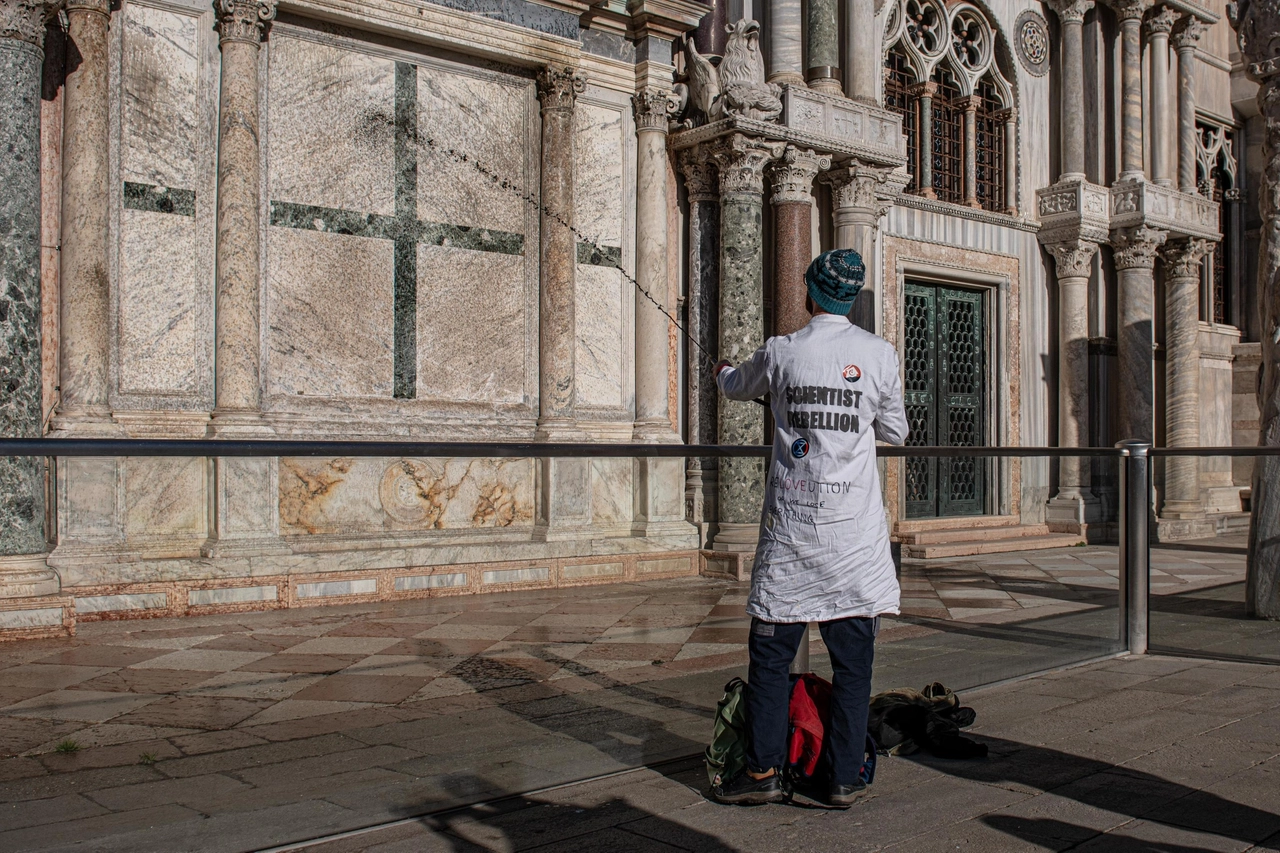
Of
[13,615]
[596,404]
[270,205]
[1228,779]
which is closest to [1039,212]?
[596,404]

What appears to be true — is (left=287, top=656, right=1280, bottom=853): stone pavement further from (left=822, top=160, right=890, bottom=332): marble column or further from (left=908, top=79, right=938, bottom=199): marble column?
(left=908, top=79, right=938, bottom=199): marble column

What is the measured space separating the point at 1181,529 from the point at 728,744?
452 centimetres

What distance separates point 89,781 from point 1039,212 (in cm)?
1592

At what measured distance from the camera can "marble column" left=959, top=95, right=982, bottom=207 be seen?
1606cm

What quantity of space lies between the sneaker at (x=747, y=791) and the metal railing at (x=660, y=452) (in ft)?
4.08

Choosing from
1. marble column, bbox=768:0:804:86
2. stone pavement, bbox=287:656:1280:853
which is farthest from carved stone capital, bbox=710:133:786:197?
stone pavement, bbox=287:656:1280:853

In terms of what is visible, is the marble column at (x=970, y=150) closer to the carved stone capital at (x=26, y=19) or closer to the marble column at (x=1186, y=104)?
the marble column at (x=1186, y=104)

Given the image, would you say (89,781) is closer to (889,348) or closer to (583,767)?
(583,767)

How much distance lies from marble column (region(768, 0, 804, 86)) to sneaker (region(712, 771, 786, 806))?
10.1 meters

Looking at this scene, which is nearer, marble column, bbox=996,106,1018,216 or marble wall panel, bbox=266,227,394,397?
marble wall panel, bbox=266,227,394,397

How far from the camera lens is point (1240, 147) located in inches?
834

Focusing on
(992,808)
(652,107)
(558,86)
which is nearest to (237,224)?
(558,86)

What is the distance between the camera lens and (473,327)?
11.2 m

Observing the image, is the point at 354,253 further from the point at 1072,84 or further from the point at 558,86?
the point at 1072,84
